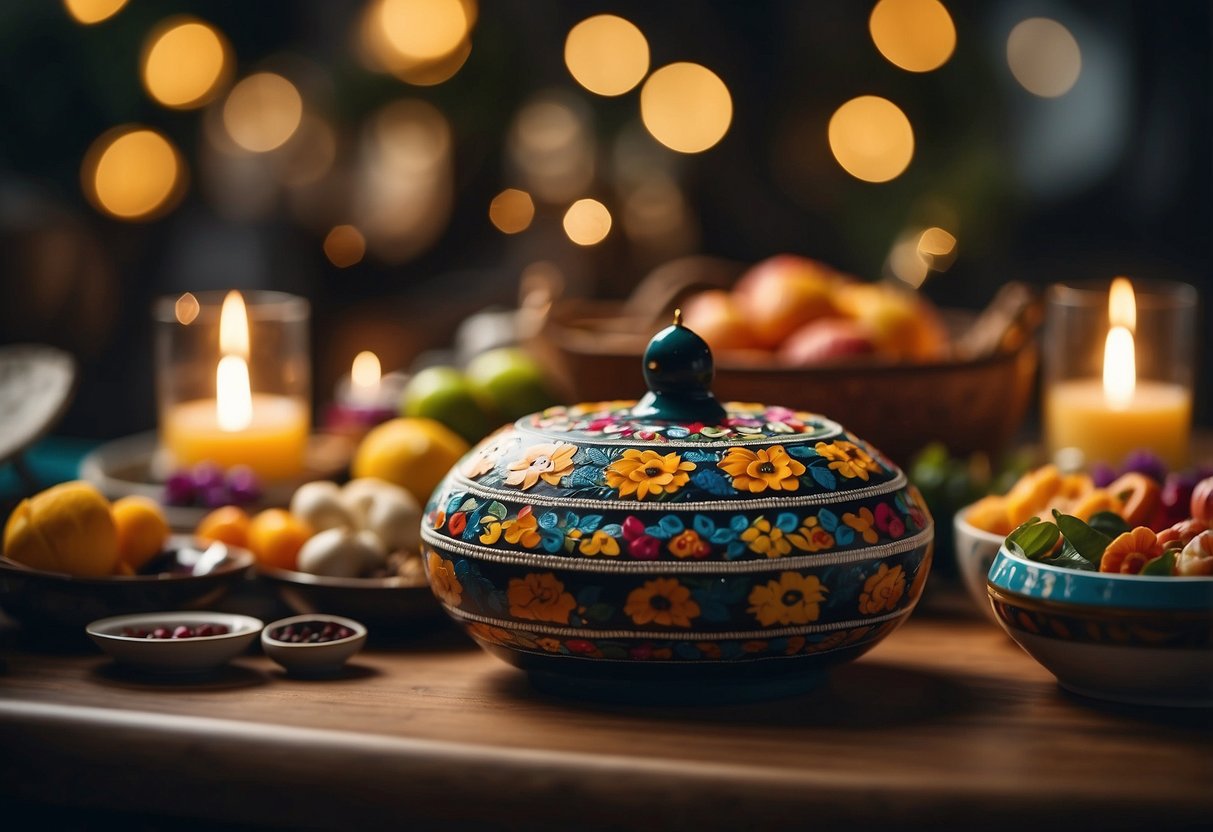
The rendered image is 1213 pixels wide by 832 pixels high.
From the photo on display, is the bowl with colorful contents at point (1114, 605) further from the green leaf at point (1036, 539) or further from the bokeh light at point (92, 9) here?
the bokeh light at point (92, 9)

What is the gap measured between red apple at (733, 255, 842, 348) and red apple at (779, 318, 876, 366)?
39mm

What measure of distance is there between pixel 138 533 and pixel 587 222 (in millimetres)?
2490

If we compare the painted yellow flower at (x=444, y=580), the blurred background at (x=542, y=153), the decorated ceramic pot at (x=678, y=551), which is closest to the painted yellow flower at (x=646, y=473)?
the decorated ceramic pot at (x=678, y=551)

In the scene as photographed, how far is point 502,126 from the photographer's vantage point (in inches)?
114

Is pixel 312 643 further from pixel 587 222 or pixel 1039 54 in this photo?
pixel 1039 54

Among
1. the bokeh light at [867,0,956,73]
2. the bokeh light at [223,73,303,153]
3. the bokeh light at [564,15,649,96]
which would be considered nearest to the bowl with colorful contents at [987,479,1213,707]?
the bokeh light at [867,0,956,73]

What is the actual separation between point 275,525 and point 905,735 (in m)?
0.51

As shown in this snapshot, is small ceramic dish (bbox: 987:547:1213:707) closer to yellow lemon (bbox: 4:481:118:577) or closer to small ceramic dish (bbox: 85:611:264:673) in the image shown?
small ceramic dish (bbox: 85:611:264:673)

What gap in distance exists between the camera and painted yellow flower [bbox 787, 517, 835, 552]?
776 mm

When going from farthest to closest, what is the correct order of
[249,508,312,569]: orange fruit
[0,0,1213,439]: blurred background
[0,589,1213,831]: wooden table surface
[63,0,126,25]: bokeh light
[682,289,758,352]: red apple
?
[0,0,1213,439]: blurred background, [63,0,126,25]: bokeh light, [682,289,758,352]: red apple, [249,508,312,569]: orange fruit, [0,589,1213,831]: wooden table surface

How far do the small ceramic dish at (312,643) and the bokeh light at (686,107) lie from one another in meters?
2.45

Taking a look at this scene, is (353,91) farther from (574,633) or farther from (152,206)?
(574,633)

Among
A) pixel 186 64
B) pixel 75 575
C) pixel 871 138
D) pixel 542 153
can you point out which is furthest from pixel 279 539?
pixel 542 153

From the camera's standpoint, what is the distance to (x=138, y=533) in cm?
99
